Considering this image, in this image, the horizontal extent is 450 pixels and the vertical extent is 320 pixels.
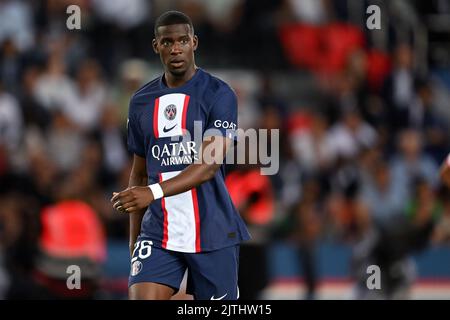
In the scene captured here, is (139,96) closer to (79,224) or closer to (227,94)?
(227,94)

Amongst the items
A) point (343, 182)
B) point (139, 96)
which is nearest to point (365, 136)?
point (343, 182)

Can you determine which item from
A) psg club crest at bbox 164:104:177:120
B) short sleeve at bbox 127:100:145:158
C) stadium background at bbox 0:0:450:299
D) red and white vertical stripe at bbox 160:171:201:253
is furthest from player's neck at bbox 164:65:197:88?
stadium background at bbox 0:0:450:299

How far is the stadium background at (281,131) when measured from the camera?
11.6 metres

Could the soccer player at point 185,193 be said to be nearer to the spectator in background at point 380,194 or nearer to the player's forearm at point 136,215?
the player's forearm at point 136,215

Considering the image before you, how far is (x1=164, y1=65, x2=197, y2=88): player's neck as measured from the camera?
6348 millimetres

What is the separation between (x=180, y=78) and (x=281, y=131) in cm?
717

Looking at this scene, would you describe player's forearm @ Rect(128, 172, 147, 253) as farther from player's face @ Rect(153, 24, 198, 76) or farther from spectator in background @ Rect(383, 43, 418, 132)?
spectator in background @ Rect(383, 43, 418, 132)

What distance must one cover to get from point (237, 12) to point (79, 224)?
17.0 ft

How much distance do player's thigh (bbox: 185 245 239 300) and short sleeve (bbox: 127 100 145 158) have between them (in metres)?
0.70

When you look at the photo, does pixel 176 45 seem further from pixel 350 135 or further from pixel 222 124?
pixel 350 135

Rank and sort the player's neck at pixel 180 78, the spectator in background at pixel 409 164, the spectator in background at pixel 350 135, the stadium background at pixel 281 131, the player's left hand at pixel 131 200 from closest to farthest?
the player's left hand at pixel 131 200 → the player's neck at pixel 180 78 → the stadium background at pixel 281 131 → the spectator in background at pixel 409 164 → the spectator in background at pixel 350 135

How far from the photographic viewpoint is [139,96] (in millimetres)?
6465

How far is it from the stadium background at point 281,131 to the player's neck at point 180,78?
164 inches

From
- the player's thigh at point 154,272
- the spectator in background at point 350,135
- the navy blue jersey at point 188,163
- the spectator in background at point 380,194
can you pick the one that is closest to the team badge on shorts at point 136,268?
the player's thigh at point 154,272
